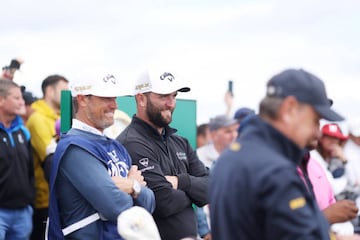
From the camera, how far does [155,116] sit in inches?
212

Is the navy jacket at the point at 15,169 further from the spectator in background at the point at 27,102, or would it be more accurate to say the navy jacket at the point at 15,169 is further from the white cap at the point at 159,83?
the white cap at the point at 159,83

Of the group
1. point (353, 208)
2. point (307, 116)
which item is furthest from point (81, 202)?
point (307, 116)

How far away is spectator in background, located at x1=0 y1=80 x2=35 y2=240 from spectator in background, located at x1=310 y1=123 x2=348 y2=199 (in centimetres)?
265

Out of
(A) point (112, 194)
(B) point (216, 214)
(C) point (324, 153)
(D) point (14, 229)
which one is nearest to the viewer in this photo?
(B) point (216, 214)

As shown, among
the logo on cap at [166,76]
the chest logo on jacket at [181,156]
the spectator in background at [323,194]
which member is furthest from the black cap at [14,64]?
the spectator in background at [323,194]

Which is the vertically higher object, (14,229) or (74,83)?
(74,83)

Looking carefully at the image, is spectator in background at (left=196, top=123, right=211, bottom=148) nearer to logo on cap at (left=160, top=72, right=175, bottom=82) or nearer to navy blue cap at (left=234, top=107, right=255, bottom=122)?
navy blue cap at (left=234, top=107, right=255, bottom=122)

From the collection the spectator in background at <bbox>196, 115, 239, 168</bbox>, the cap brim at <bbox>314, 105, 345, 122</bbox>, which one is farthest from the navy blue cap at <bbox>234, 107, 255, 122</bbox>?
the cap brim at <bbox>314, 105, 345, 122</bbox>

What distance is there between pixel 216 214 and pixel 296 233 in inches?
14.2

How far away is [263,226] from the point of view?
2988 millimetres

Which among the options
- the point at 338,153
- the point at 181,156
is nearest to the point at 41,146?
the point at 181,156

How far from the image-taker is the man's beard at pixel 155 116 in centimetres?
538

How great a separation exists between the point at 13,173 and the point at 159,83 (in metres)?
2.10

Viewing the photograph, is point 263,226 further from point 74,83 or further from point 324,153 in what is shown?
point 324,153
